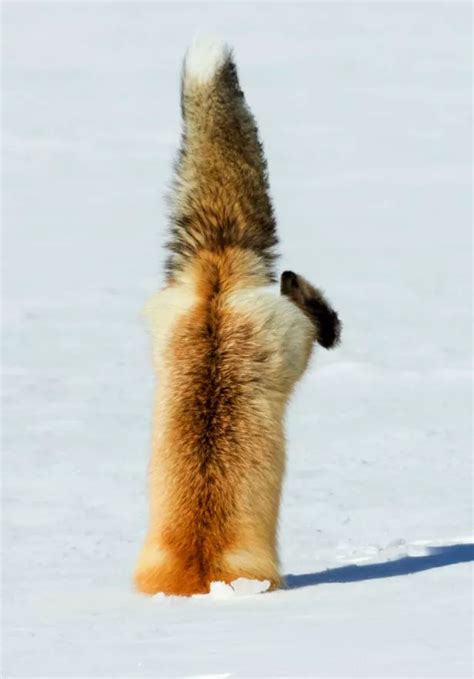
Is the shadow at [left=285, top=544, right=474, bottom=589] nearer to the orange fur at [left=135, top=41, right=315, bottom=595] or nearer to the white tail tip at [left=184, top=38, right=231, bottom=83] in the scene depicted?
the orange fur at [left=135, top=41, right=315, bottom=595]

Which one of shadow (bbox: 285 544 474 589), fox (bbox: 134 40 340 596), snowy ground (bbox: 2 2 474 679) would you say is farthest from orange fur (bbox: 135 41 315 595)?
shadow (bbox: 285 544 474 589)

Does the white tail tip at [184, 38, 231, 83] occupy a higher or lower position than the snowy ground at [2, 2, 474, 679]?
higher

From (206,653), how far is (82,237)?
1558 centimetres

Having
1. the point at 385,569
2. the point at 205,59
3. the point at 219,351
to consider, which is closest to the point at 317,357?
the point at 385,569

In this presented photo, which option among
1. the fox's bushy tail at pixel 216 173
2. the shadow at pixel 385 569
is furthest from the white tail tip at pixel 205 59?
the shadow at pixel 385 569

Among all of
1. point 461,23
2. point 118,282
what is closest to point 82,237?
point 118,282

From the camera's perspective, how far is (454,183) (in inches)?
906

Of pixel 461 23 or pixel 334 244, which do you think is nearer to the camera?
pixel 334 244

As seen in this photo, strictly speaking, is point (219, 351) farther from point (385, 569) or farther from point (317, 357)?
point (317, 357)

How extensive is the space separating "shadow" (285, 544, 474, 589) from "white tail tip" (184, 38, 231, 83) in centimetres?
240

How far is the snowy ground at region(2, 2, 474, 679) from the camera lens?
595cm

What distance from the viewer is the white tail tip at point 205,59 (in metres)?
7.54

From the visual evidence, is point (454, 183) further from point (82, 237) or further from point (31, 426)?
point (31, 426)

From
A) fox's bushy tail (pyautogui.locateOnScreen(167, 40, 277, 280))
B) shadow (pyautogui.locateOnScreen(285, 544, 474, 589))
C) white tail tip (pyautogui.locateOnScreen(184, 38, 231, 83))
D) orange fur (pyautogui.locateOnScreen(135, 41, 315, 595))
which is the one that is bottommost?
shadow (pyautogui.locateOnScreen(285, 544, 474, 589))
